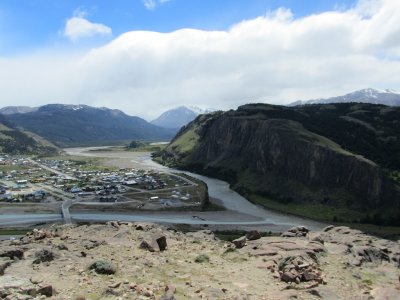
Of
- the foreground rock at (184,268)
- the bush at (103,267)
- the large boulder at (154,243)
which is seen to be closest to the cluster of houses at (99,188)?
the foreground rock at (184,268)

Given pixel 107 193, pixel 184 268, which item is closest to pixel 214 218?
pixel 107 193

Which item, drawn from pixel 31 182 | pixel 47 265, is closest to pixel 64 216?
pixel 31 182

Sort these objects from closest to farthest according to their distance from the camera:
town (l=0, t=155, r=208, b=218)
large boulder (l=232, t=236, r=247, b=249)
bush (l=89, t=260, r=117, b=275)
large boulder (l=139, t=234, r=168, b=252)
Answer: bush (l=89, t=260, r=117, b=275) → large boulder (l=139, t=234, r=168, b=252) → large boulder (l=232, t=236, r=247, b=249) → town (l=0, t=155, r=208, b=218)

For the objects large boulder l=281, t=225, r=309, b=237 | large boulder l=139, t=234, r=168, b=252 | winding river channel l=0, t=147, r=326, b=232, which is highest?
large boulder l=139, t=234, r=168, b=252

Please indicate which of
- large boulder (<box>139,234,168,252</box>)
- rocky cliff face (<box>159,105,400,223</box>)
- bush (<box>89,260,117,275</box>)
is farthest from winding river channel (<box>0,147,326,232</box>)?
bush (<box>89,260,117,275</box>)

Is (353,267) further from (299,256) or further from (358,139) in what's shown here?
(358,139)

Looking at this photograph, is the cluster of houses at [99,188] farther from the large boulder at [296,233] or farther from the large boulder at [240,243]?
the large boulder at [240,243]

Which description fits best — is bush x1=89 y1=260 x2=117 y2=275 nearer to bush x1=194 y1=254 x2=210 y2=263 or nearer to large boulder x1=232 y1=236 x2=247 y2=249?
bush x1=194 y1=254 x2=210 y2=263
